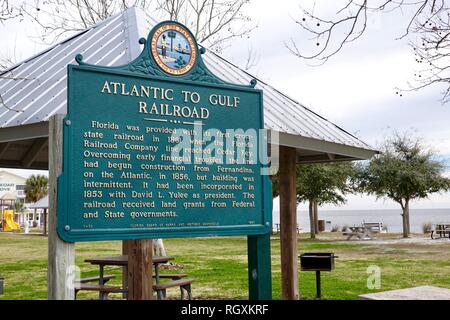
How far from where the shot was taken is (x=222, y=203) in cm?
620

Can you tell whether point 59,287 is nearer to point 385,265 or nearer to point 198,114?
point 198,114

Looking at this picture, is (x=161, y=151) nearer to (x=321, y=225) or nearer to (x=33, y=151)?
(x=33, y=151)

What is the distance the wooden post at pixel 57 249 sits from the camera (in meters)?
5.21

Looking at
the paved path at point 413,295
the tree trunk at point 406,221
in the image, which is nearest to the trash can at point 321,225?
the tree trunk at point 406,221

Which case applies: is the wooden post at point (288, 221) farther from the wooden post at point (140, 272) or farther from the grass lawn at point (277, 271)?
the wooden post at point (140, 272)

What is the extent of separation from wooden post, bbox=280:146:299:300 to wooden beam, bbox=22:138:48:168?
166 inches

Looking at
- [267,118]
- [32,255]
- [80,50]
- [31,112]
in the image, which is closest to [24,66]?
[80,50]

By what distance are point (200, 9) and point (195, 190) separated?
64.6 ft

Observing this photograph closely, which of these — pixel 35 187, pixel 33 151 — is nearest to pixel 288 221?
pixel 33 151

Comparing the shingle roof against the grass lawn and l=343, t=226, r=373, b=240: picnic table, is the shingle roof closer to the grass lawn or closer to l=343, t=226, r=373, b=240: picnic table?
the grass lawn

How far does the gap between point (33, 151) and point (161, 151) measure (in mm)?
5450

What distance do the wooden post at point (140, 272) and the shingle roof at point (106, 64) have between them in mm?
2813

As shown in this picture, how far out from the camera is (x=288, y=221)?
10.1 metres

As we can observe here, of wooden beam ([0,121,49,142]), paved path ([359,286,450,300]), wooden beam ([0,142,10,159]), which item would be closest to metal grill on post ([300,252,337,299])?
paved path ([359,286,450,300])
